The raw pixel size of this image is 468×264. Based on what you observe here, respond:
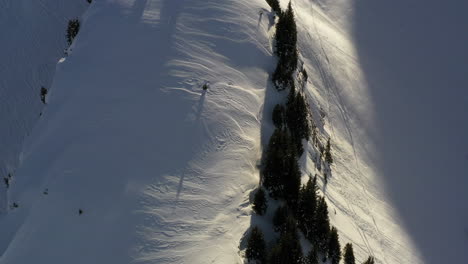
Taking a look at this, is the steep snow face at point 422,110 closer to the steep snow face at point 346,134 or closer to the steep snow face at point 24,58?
the steep snow face at point 346,134

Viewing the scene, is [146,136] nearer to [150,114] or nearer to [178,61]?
[150,114]

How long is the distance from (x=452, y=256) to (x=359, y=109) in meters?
13.5

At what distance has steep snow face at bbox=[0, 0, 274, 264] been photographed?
16922mm

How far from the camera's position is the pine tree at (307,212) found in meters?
19.0

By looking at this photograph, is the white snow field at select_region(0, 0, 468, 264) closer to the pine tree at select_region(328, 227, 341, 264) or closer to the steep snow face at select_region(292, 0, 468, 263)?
the steep snow face at select_region(292, 0, 468, 263)

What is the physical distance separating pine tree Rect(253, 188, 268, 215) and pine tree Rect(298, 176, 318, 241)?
71.4 inches

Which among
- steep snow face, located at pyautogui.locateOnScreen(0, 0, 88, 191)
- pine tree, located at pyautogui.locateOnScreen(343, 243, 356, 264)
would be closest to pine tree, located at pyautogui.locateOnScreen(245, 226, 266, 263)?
pine tree, located at pyautogui.locateOnScreen(343, 243, 356, 264)

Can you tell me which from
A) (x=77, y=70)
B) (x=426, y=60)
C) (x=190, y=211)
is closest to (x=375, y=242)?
(x=190, y=211)

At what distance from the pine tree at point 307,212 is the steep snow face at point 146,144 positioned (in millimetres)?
2602

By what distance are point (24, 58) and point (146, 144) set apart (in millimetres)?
19376

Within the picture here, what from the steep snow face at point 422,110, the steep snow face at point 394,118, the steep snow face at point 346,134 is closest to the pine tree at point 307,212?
the steep snow face at point 346,134

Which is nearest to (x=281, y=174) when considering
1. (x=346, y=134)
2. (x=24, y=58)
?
(x=346, y=134)

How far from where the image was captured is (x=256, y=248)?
54.2 feet

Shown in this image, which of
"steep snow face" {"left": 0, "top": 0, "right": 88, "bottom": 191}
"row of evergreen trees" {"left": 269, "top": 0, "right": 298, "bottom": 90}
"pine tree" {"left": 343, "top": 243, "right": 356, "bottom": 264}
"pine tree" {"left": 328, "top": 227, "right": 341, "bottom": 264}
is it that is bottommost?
"steep snow face" {"left": 0, "top": 0, "right": 88, "bottom": 191}
